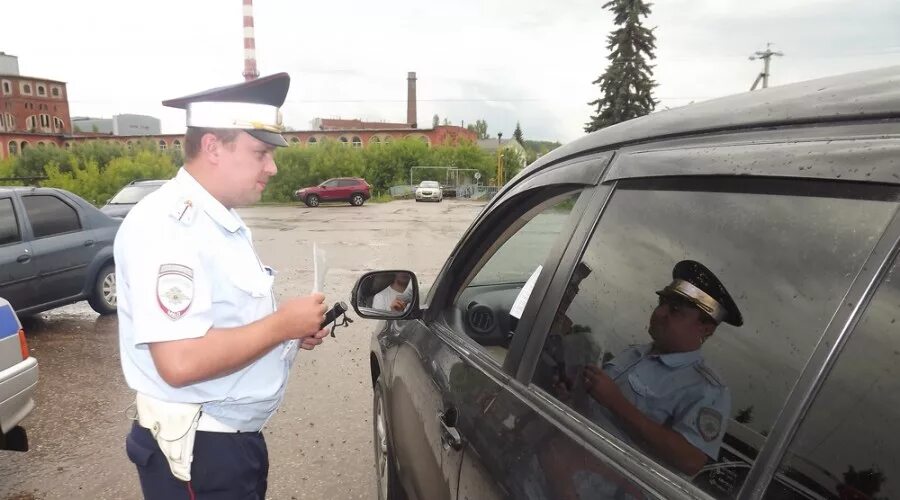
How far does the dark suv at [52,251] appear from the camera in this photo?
5.68 meters

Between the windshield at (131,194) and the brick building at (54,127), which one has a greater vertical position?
the brick building at (54,127)

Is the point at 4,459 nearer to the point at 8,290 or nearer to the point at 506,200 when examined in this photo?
the point at 8,290

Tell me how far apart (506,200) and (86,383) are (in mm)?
4533

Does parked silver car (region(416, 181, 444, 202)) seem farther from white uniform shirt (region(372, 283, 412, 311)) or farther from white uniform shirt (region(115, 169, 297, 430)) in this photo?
white uniform shirt (region(115, 169, 297, 430))

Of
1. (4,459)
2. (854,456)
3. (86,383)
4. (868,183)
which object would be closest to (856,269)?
(868,183)

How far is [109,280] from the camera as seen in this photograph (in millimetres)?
6781

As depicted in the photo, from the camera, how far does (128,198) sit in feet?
45.7

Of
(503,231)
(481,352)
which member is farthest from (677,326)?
(503,231)

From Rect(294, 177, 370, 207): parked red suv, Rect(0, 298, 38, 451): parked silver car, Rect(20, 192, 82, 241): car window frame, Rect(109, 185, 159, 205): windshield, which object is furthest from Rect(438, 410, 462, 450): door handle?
Rect(294, 177, 370, 207): parked red suv

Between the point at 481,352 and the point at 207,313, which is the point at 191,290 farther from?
the point at 481,352

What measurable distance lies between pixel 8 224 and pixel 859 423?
7105mm

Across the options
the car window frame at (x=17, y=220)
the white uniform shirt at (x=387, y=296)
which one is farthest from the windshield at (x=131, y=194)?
the white uniform shirt at (x=387, y=296)

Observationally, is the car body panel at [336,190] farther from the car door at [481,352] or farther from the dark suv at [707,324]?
the dark suv at [707,324]

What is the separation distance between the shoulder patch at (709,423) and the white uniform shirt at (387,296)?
1.40 metres
